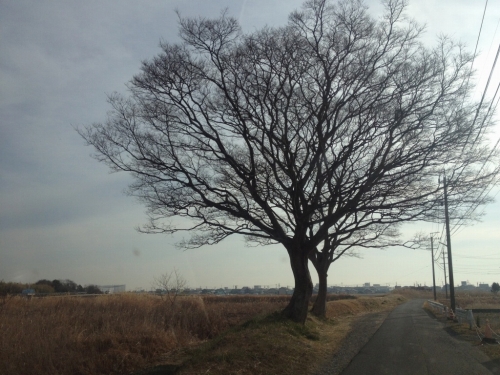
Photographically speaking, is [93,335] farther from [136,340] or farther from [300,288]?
[300,288]

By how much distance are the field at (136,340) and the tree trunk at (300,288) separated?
66cm

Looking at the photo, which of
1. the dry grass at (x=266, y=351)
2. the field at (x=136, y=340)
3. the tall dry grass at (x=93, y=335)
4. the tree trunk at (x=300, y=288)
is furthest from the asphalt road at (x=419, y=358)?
the tall dry grass at (x=93, y=335)

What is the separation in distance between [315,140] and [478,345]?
361 inches

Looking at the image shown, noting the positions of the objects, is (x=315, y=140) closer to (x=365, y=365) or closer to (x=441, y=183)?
(x=441, y=183)

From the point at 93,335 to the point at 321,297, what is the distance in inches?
726

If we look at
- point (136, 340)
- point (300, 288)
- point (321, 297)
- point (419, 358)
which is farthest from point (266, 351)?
point (321, 297)

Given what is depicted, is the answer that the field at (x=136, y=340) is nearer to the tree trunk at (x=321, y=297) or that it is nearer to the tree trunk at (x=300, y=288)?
the tree trunk at (x=300, y=288)

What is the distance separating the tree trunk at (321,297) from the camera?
2764 cm

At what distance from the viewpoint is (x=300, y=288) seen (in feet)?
61.6

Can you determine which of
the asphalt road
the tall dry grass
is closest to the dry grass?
the asphalt road

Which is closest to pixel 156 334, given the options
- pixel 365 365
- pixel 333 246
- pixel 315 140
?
pixel 365 365

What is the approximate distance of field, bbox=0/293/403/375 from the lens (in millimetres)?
10570

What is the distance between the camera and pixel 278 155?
740 inches

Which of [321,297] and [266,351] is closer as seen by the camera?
[266,351]
